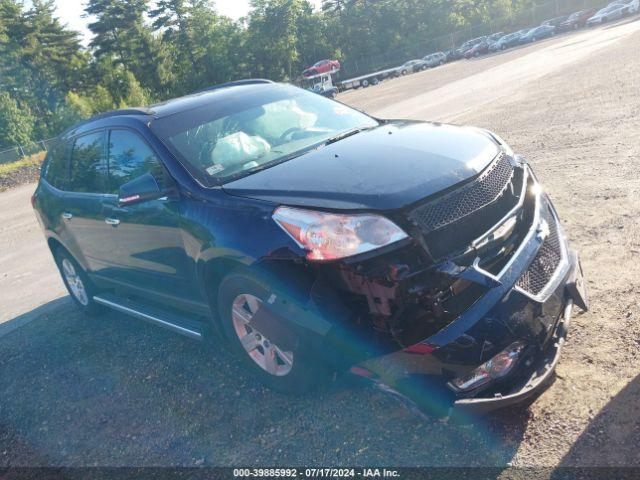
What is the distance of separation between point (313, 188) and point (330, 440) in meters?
1.41

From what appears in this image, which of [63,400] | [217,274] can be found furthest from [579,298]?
[63,400]

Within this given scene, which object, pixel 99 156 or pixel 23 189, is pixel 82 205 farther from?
pixel 23 189

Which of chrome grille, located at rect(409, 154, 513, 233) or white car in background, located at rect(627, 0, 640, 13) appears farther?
white car in background, located at rect(627, 0, 640, 13)

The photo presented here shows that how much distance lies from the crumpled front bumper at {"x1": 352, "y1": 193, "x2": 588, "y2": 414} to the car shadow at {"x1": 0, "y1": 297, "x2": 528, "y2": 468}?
8.4 inches

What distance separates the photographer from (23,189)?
22.0m

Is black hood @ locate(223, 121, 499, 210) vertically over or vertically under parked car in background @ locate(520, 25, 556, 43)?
→ over

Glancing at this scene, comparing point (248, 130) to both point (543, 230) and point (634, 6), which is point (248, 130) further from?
point (634, 6)

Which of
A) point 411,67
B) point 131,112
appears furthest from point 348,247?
point 411,67

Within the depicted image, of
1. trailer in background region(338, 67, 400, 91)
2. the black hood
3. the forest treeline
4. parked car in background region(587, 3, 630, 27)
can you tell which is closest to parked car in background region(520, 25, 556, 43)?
parked car in background region(587, 3, 630, 27)

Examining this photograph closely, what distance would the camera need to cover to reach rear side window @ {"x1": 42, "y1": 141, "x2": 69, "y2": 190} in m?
5.70

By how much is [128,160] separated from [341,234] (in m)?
2.31

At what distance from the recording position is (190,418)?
3816 mm

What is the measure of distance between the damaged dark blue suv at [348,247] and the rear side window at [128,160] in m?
0.02

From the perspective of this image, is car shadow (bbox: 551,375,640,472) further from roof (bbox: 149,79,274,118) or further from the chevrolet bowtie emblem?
roof (bbox: 149,79,274,118)
